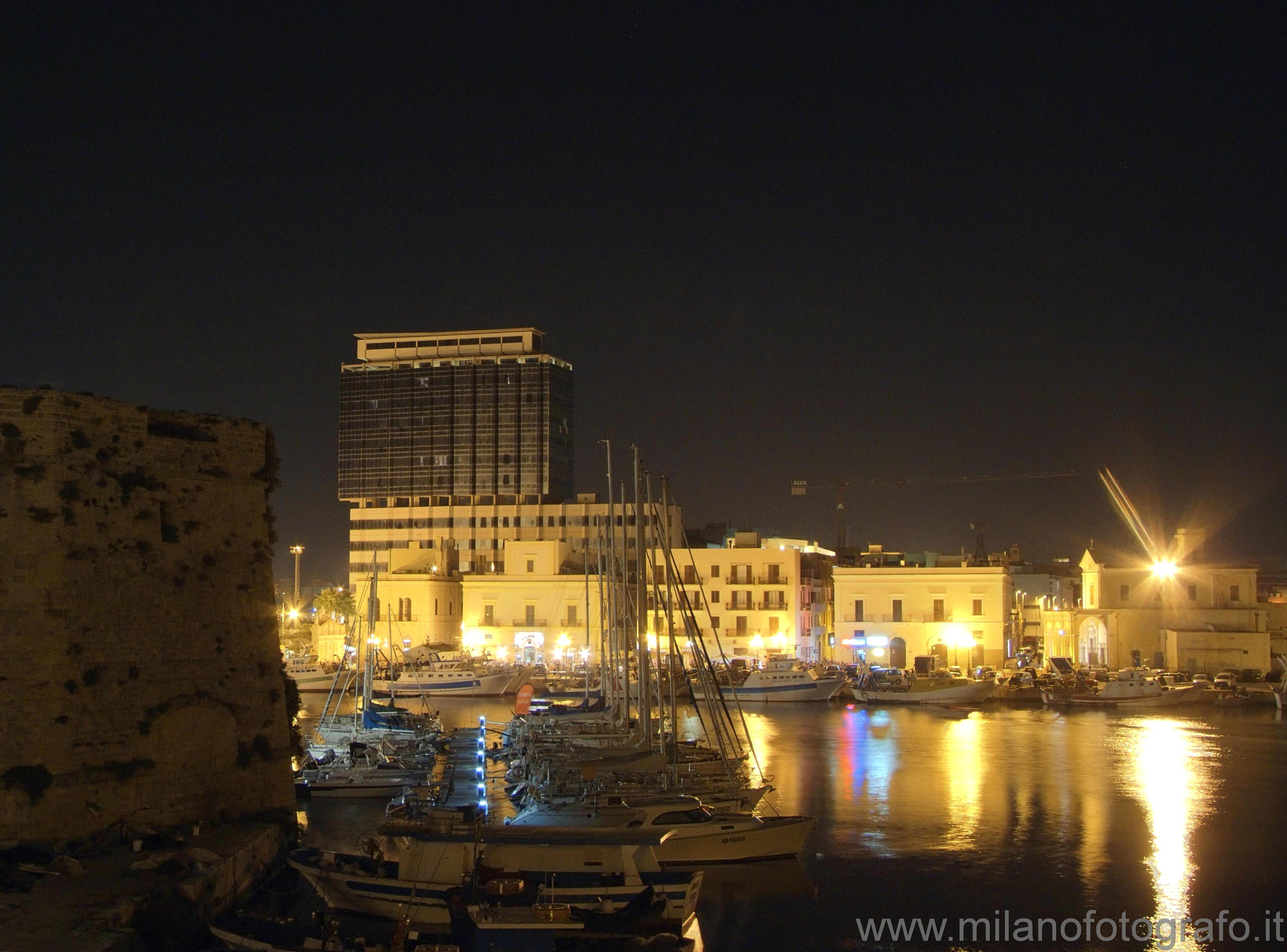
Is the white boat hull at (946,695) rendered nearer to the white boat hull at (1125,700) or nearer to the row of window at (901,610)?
the white boat hull at (1125,700)

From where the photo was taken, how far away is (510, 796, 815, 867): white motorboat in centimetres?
1900

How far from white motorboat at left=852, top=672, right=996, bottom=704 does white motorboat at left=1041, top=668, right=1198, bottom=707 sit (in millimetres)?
2440

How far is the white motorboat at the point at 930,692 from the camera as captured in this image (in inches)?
1911

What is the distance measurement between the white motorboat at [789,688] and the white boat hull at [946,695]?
2.18 metres

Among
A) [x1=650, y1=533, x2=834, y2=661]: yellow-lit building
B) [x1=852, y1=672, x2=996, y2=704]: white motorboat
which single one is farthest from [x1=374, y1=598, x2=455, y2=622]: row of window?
[x1=852, y1=672, x2=996, y2=704]: white motorboat

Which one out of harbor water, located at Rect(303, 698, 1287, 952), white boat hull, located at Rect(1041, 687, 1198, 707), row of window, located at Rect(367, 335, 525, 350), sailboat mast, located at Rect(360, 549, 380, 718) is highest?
row of window, located at Rect(367, 335, 525, 350)

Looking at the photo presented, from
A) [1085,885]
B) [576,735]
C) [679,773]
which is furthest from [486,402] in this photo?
[1085,885]

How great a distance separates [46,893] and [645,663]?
15096mm

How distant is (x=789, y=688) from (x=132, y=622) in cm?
3721

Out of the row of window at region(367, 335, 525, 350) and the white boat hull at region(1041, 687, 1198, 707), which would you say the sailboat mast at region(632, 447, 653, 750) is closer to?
the white boat hull at region(1041, 687, 1198, 707)

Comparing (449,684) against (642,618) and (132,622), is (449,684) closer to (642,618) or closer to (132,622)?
(642,618)

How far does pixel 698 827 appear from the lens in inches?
749

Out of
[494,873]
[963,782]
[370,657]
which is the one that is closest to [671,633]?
[963,782]

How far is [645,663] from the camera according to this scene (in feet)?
89.2
